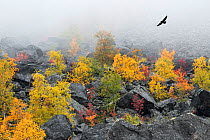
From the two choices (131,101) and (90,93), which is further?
(90,93)

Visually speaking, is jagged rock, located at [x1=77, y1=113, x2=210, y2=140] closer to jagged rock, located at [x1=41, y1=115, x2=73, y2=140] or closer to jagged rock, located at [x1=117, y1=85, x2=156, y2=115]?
jagged rock, located at [x1=41, y1=115, x2=73, y2=140]

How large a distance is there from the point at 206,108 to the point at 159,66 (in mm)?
A: 23750

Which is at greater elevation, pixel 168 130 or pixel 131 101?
pixel 168 130

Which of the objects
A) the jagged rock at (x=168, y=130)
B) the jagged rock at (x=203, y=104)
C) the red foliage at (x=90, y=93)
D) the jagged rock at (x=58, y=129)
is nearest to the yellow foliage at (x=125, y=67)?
the red foliage at (x=90, y=93)

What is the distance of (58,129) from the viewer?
22.1m

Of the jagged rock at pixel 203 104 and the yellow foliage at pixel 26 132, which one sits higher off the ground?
the jagged rock at pixel 203 104

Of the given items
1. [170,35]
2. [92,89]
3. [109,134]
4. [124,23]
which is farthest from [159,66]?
[124,23]

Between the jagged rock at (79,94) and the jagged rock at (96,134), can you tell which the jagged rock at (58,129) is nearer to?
the jagged rock at (96,134)

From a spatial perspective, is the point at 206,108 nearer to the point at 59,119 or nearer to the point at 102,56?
the point at 59,119

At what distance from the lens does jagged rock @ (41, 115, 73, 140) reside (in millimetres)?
21641

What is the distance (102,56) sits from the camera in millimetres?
58906

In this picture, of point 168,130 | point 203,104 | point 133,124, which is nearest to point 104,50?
point 203,104

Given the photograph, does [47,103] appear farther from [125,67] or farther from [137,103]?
[125,67]

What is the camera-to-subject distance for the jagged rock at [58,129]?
2164 centimetres
